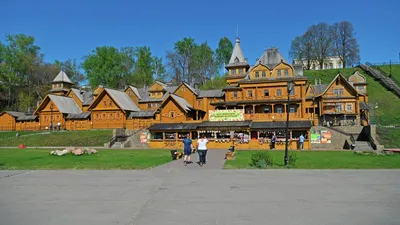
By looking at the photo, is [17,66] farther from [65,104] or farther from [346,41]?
[346,41]

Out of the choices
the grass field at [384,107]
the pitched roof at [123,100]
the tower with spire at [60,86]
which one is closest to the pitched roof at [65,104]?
the tower with spire at [60,86]

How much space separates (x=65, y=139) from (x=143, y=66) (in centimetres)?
4312

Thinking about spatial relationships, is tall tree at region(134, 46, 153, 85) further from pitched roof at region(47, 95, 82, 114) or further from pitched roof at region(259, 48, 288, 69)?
pitched roof at region(259, 48, 288, 69)

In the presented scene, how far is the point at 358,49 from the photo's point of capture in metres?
88.8

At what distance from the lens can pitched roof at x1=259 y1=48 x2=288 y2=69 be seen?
2020 inches

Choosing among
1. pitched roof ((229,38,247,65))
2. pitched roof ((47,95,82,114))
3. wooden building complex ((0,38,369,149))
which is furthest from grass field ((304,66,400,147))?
pitched roof ((47,95,82,114))

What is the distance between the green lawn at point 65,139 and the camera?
45750 millimetres

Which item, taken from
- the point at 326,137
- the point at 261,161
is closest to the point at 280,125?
the point at 326,137

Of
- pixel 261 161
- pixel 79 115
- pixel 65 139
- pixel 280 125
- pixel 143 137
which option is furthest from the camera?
pixel 79 115

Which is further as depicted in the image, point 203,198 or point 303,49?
point 303,49

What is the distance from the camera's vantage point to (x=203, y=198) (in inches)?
386

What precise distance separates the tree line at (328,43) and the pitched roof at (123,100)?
53.4 m

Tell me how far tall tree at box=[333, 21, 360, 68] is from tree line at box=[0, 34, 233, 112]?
112 ft

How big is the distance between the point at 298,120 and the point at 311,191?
1221 inches
